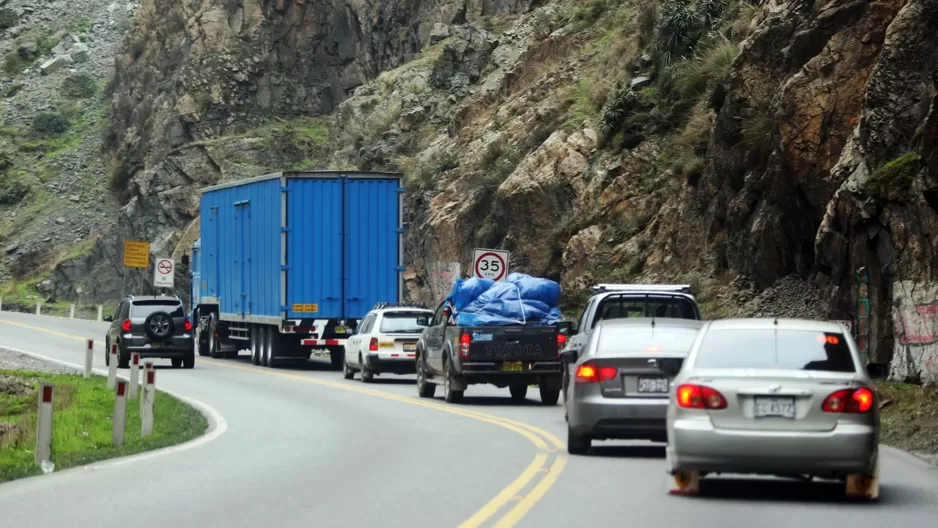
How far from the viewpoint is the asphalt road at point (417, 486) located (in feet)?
36.9

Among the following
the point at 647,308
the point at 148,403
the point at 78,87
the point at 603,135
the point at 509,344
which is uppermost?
the point at 78,87

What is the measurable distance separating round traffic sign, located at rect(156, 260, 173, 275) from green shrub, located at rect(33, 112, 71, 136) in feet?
148

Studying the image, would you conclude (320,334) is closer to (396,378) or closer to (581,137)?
(396,378)

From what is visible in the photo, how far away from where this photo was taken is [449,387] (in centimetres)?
2467

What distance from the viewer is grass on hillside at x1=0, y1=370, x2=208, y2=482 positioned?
54.6 ft

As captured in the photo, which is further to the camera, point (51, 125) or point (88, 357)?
point (51, 125)

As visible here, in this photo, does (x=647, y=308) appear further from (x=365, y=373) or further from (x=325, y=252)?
(x=325, y=252)

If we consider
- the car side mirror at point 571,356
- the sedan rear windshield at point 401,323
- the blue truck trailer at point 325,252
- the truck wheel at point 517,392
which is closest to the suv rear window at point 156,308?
the blue truck trailer at point 325,252

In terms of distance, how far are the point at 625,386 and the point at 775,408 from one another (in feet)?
12.5

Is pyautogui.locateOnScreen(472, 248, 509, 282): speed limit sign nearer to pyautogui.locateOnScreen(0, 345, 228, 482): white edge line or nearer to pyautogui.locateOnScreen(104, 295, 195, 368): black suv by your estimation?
pyautogui.locateOnScreen(0, 345, 228, 482): white edge line

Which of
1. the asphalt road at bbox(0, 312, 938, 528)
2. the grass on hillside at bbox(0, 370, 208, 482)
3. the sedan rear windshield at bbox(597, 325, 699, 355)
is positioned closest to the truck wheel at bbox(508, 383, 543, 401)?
the asphalt road at bbox(0, 312, 938, 528)

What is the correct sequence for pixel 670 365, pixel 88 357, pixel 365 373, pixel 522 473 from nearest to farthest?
pixel 522 473, pixel 670 365, pixel 365 373, pixel 88 357

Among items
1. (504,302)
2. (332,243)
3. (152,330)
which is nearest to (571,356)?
(504,302)

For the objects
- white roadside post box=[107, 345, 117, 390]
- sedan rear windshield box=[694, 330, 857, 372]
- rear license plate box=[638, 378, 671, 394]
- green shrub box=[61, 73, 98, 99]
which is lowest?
white roadside post box=[107, 345, 117, 390]
